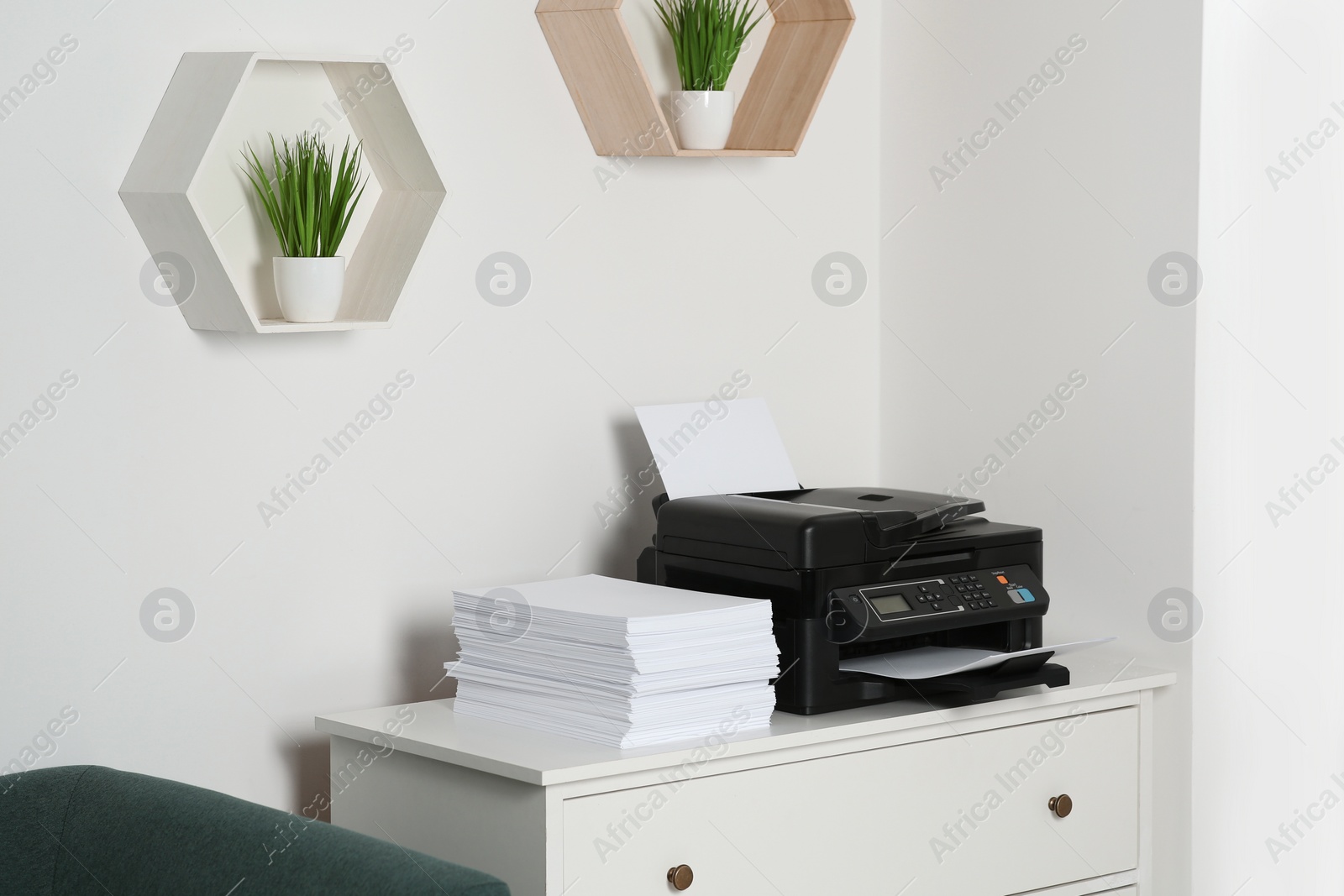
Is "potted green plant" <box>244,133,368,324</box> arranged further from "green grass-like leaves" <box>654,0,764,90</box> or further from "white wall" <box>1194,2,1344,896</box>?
"white wall" <box>1194,2,1344,896</box>

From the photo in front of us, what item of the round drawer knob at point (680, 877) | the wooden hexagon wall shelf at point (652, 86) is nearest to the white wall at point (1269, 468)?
the wooden hexagon wall shelf at point (652, 86)

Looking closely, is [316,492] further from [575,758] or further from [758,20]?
[758,20]

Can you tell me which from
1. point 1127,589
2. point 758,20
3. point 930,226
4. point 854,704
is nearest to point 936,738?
point 854,704

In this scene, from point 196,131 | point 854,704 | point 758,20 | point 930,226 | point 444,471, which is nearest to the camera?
point 196,131

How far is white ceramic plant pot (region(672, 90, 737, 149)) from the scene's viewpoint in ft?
8.09

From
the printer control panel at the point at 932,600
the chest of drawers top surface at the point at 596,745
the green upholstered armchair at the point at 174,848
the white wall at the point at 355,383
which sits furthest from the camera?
the printer control panel at the point at 932,600

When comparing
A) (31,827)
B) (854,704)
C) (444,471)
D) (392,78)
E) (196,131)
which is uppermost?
(392,78)

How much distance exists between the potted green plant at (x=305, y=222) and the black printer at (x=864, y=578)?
24.7 inches

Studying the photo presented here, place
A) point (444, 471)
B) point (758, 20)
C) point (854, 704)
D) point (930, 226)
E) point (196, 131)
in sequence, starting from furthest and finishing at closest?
point (930, 226)
point (758, 20)
point (444, 471)
point (854, 704)
point (196, 131)

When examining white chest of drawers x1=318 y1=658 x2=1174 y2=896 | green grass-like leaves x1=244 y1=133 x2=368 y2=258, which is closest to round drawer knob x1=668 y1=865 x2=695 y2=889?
white chest of drawers x1=318 y1=658 x2=1174 y2=896

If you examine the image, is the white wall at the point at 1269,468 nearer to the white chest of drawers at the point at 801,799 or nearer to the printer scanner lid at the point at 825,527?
the white chest of drawers at the point at 801,799

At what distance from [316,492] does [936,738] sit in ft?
3.25

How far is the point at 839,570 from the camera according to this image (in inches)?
81.1

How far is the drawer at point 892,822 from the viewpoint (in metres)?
1.83
